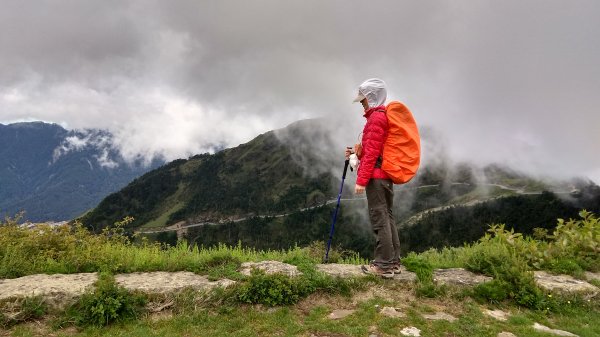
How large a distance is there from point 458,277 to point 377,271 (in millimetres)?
1767

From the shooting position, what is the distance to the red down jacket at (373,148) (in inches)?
309

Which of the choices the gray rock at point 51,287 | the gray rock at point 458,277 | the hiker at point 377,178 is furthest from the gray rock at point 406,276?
the gray rock at point 51,287

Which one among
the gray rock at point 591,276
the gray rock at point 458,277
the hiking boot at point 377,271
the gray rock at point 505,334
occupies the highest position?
the hiking boot at point 377,271

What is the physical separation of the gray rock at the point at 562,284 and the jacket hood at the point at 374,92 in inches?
190

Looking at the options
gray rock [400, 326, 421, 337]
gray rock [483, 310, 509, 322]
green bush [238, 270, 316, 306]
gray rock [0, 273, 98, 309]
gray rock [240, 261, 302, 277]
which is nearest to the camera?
gray rock [400, 326, 421, 337]

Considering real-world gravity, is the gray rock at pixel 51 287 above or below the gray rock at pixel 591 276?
above

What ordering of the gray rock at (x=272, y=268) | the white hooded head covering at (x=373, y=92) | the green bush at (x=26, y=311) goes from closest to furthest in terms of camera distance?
the green bush at (x=26, y=311) → the gray rock at (x=272, y=268) → the white hooded head covering at (x=373, y=92)

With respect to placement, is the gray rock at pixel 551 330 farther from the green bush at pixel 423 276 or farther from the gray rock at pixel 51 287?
the gray rock at pixel 51 287

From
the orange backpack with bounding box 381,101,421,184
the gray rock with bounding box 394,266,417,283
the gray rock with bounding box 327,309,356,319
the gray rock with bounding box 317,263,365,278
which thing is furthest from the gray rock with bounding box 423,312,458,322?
the orange backpack with bounding box 381,101,421,184

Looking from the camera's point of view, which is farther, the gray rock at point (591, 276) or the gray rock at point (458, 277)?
the gray rock at point (591, 276)

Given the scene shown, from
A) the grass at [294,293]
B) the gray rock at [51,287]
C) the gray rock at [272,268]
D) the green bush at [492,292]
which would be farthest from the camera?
the gray rock at [272,268]

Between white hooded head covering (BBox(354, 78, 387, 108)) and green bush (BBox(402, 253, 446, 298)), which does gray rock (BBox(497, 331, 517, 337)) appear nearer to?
green bush (BBox(402, 253, 446, 298))

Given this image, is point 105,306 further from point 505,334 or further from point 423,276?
point 505,334

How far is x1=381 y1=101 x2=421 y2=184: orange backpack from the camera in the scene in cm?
781
